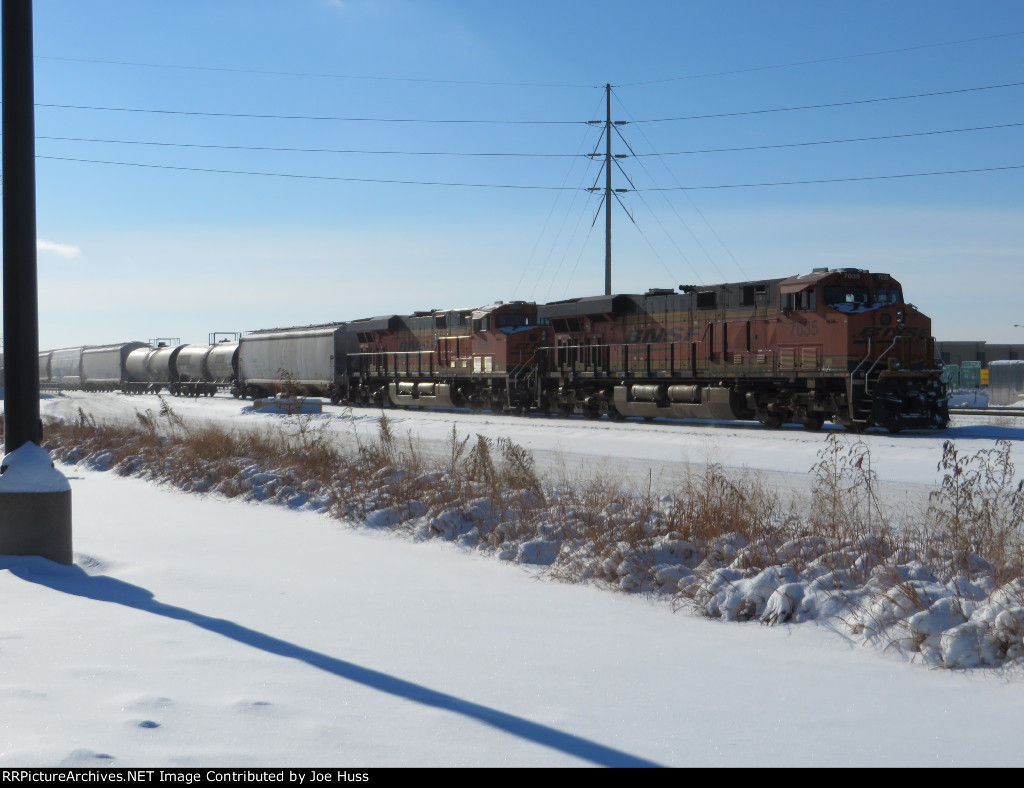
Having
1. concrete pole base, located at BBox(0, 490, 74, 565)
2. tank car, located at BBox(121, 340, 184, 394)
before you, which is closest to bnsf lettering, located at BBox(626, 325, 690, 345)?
concrete pole base, located at BBox(0, 490, 74, 565)

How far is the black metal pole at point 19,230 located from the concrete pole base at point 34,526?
67cm

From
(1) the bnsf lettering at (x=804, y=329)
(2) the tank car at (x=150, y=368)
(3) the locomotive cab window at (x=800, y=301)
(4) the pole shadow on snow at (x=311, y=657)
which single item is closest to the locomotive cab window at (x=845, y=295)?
(3) the locomotive cab window at (x=800, y=301)

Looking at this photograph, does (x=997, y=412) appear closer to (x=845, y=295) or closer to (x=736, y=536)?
(x=845, y=295)

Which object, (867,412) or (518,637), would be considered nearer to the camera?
(518,637)

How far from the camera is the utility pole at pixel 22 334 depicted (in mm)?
7648

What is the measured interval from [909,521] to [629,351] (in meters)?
19.4

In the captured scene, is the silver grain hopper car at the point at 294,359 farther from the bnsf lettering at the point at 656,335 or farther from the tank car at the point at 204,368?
the bnsf lettering at the point at 656,335

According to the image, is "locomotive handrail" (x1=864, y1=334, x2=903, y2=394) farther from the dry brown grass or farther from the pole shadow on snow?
the pole shadow on snow

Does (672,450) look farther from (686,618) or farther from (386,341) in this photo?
(386,341)

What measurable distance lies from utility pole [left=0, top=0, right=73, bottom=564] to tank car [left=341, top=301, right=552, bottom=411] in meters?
24.0

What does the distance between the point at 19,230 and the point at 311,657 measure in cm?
500

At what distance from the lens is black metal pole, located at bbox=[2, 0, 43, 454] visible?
25.5ft
